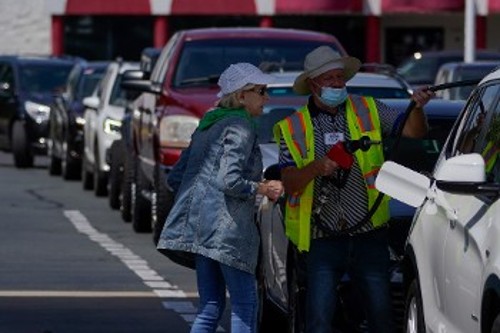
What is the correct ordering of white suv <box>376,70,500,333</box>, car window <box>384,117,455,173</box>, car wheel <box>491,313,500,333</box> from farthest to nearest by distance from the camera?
car window <box>384,117,455,173</box>, white suv <box>376,70,500,333</box>, car wheel <box>491,313,500,333</box>

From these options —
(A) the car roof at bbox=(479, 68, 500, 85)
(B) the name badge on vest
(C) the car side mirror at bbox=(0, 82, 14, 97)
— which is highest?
(A) the car roof at bbox=(479, 68, 500, 85)

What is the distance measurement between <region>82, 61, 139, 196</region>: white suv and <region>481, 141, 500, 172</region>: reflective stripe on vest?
15.9 m

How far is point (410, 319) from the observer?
9.62 metres

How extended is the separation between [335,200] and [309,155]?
0.81 ft

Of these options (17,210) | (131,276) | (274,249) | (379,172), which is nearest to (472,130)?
(379,172)

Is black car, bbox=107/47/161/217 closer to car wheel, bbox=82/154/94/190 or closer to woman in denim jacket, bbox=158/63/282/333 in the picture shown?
car wheel, bbox=82/154/94/190

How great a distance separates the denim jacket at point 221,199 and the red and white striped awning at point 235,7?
40.9 metres

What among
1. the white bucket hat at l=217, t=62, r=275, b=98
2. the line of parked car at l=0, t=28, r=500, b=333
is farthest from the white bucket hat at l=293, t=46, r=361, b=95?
the line of parked car at l=0, t=28, r=500, b=333

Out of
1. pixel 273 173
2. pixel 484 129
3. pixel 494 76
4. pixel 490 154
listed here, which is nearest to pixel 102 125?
pixel 273 173

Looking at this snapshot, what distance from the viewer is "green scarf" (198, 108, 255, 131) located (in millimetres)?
9961

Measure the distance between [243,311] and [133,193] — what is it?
10.9 meters

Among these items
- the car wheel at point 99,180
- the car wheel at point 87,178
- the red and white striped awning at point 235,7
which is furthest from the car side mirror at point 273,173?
the red and white striped awning at point 235,7

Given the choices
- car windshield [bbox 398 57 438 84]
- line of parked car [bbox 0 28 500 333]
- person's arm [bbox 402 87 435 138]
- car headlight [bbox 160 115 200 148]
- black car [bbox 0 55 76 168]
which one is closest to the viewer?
person's arm [bbox 402 87 435 138]

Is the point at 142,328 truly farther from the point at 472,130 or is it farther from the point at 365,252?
the point at 472,130
